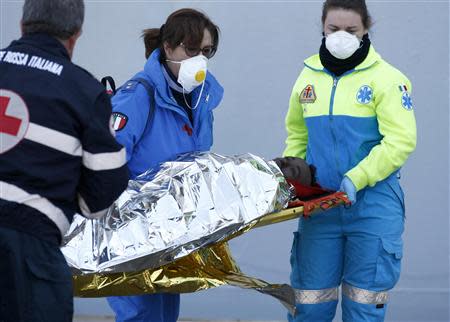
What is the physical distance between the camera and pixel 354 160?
4062 mm

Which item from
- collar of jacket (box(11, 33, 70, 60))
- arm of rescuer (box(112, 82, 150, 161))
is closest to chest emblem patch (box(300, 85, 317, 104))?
arm of rescuer (box(112, 82, 150, 161))

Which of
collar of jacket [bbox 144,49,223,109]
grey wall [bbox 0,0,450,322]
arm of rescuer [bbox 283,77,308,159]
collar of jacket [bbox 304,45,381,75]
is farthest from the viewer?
grey wall [bbox 0,0,450,322]

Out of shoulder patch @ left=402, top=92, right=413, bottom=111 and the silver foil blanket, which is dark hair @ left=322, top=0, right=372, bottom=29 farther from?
the silver foil blanket

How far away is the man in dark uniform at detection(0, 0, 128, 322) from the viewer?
2.94 meters

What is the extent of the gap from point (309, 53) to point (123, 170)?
7.91 feet

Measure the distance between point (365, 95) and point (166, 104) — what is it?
31.2 inches

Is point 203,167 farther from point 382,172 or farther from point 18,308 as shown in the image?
point 18,308

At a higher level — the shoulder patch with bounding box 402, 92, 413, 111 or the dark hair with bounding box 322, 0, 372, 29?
the dark hair with bounding box 322, 0, 372, 29

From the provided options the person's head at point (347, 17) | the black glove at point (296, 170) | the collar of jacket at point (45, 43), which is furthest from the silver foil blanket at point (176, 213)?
the collar of jacket at point (45, 43)

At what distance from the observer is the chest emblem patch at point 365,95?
4004mm

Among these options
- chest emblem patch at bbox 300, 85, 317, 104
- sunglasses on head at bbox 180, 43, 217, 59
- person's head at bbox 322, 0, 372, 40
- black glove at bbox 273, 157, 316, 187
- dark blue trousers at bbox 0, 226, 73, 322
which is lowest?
dark blue trousers at bbox 0, 226, 73, 322

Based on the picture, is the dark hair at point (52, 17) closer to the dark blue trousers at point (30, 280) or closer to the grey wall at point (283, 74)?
the dark blue trousers at point (30, 280)

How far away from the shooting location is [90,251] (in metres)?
3.51

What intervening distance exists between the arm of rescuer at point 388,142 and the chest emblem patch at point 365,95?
0.03 metres
